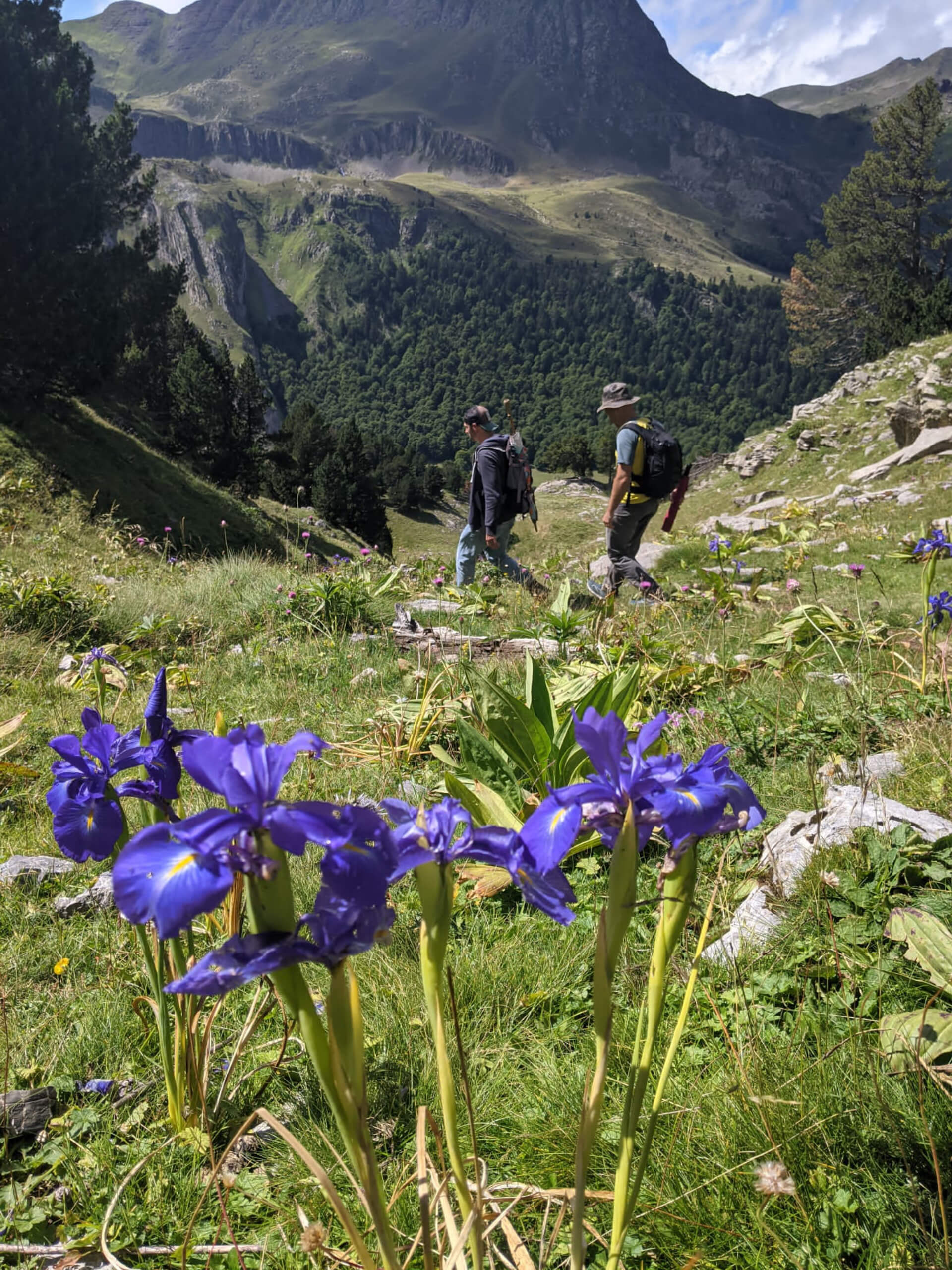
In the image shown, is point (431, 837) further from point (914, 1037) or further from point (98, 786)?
point (914, 1037)

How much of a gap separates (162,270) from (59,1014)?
2906cm

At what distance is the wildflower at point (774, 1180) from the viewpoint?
1037 mm

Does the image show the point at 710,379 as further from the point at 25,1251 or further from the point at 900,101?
the point at 25,1251

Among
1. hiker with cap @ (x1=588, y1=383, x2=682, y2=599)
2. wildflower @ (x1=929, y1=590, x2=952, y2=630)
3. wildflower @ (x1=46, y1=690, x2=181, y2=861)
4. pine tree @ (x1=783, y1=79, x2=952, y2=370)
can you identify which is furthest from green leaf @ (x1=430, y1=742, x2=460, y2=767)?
pine tree @ (x1=783, y1=79, x2=952, y2=370)

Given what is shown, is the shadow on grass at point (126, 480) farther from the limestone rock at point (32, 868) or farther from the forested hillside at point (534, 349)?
the forested hillside at point (534, 349)

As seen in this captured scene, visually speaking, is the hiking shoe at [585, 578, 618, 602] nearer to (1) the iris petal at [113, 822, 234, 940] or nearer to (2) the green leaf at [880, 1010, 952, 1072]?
(2) the green leaf at [880, 1010, 952, 1072]

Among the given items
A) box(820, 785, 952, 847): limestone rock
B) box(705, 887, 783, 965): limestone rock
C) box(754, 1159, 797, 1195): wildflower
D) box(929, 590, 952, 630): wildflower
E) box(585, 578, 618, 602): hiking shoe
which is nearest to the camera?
box(754, 1159, 797, 1195): wildflower

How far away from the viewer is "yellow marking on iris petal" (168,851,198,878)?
0.65 m

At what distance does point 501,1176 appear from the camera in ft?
4.53

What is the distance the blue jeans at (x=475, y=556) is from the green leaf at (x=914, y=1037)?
6.18 metres

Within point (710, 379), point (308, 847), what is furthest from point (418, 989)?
point (710, 379)

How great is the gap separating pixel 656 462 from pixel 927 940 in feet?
18.3

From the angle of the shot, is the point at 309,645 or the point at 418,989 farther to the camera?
the point at 309,645

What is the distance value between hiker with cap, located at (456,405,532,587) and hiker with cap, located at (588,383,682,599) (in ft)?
3.51
